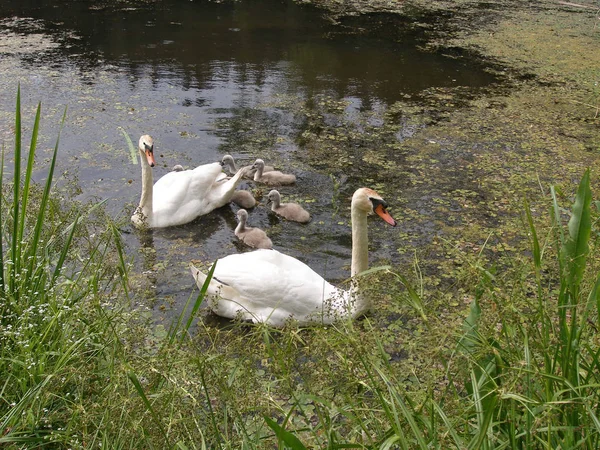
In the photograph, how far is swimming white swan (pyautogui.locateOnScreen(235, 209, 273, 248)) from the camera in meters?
5.18

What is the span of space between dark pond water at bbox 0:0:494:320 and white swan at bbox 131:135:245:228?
137mm

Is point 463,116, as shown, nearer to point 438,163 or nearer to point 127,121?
point 438,163

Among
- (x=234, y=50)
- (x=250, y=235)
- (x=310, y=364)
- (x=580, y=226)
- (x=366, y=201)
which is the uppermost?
(x=580, y=226)

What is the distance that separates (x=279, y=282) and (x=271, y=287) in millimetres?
61

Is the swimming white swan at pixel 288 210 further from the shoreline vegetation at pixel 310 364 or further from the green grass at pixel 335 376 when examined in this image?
the green grass at pixel 335 376

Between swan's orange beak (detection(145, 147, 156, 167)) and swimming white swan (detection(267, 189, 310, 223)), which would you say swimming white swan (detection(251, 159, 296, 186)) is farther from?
swan's orange beak (detection(145, 147, 156, 167))

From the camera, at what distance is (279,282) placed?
4215mm

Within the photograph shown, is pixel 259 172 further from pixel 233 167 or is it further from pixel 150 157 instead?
pixel 150 157

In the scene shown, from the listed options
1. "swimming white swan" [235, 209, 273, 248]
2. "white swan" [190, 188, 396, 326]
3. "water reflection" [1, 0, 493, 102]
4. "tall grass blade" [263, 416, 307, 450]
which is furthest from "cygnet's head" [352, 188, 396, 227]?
"water reflection" [1, 0, 493, 102]

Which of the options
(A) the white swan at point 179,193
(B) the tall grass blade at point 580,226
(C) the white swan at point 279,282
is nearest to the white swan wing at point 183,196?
(A) the white swan at point 179,193

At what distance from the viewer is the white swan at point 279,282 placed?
165 inches

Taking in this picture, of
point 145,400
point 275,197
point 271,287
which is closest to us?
point 145,400

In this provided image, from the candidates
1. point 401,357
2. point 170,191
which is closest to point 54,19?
point 170,191

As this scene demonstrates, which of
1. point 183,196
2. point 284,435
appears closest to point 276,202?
point 183,196
